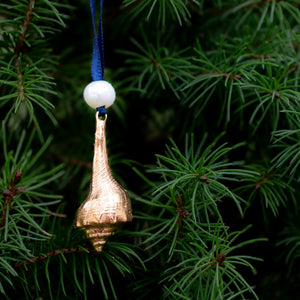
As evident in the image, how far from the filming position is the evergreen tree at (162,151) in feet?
1.42

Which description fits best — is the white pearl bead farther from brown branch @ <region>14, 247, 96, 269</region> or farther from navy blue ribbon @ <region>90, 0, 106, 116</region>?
brown branch @ <region>14, 247, 96, 269</region>

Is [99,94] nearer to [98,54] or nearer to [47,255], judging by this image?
[98,54]

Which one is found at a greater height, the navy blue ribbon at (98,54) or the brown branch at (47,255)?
the navy blue ribbon at (98,54)

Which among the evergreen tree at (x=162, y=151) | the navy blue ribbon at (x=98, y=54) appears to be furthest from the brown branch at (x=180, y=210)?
the navy blue ribbon at (x=98, y=54)

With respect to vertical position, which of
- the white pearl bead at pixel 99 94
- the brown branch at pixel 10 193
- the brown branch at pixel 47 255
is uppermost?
the white pearl bead at pixel 99 94

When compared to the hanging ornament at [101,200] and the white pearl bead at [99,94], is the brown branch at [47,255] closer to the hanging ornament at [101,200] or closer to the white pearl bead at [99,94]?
the hanging ornament at [101,200]

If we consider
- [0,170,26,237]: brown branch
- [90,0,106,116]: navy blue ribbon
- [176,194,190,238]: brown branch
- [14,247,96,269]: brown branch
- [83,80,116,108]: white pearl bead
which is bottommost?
[14,247,96,269]: brown branch

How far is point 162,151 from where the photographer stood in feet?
2.01

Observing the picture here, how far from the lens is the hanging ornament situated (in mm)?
418

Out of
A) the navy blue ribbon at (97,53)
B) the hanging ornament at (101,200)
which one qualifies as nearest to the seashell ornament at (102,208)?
the hanging ornament at (101,200)

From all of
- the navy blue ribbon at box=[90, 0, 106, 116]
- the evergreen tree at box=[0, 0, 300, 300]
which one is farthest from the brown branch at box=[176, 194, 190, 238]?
the navy blue ribbon at box=[90, 0, 106, 116]

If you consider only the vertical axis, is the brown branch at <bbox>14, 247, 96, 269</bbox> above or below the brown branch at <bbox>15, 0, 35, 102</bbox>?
below

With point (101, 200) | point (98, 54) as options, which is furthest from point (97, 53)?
point (101, 200)

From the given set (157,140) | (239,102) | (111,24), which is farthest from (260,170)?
(111,24)
